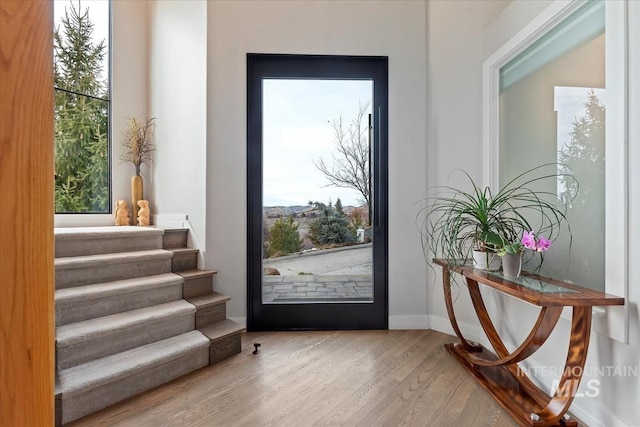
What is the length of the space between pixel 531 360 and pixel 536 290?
0.81 meters

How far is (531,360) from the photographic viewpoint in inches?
80.7

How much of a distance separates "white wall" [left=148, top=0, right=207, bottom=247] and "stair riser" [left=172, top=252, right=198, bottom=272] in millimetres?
106

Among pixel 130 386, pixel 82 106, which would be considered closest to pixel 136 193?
pixel 82 106

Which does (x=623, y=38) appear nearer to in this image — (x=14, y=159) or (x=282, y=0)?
(x=14, y=159)

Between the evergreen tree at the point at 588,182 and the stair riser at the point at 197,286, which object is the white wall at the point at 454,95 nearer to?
the evergreen tree at the point at 588,182

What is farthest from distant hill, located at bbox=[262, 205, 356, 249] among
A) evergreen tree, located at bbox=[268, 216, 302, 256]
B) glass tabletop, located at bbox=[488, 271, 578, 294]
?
glass tabletop, located at bbox=[488, 271, 578, 294]

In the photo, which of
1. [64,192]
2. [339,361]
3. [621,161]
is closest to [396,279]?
[339,361]

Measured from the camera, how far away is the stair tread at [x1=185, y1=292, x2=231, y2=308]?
2.46 metres

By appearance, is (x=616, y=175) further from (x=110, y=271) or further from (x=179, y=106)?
(x=179, y=106)

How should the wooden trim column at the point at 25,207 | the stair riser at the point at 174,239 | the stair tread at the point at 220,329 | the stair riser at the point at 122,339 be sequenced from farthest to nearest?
the stair riser at the point at 174,239
the stair tread at the point at 220,329
the stair riser at the point at 122,339
the wooden trim column at the point at 25,207

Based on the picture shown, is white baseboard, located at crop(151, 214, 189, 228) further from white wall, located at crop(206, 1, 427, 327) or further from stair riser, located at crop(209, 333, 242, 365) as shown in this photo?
stair riser, located at crop(209, 333, 242, 365)

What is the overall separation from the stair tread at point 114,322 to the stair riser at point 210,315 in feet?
0.29

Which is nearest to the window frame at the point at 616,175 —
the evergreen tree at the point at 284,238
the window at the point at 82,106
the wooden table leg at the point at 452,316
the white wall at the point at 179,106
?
the wooden table leg at the point at 452,316

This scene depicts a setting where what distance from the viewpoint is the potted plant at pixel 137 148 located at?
3.23 meters
